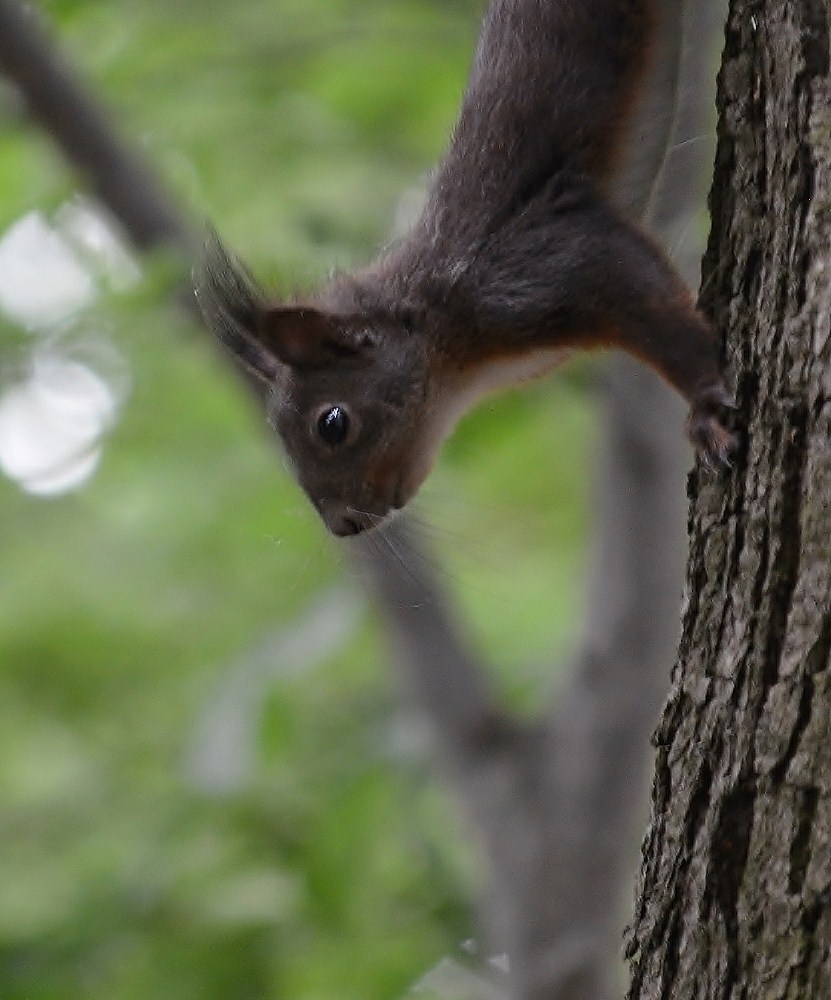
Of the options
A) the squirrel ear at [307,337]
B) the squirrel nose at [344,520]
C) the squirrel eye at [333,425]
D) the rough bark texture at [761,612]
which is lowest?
the rough bark texture at [761,612]

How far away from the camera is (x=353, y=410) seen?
3021 millimetres

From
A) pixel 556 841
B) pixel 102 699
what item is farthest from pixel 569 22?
pixel 102 699

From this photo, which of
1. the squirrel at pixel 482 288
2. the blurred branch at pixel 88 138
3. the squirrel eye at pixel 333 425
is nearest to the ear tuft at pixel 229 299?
the squirrel at pixel 482 288

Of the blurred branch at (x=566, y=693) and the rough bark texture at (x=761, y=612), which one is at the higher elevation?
the blurred branch at (x=566, y=693)

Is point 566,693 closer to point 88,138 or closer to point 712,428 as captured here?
point 88,138

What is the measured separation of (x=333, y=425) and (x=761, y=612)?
120 centimetres

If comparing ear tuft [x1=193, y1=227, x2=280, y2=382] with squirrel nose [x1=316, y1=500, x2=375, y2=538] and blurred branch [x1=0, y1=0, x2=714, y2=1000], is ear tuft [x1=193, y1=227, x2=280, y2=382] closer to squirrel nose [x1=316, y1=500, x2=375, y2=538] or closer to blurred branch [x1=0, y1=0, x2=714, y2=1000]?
squirrel nose [x1=316, y1=500, x2=375, y2=538]

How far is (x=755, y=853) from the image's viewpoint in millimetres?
1881

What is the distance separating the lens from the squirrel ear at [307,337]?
2.89m

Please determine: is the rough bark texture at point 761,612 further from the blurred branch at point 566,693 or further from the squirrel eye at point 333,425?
the blurred branch at point 566,693

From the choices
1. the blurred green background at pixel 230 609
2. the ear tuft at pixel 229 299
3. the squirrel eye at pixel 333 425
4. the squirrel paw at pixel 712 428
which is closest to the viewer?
Answer: the squirrel paw at pixel 712 428

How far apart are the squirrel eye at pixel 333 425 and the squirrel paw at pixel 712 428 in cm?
91

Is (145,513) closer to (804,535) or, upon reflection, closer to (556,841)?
(556,841)

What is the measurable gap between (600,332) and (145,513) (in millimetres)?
2675
